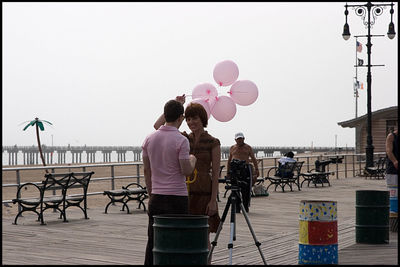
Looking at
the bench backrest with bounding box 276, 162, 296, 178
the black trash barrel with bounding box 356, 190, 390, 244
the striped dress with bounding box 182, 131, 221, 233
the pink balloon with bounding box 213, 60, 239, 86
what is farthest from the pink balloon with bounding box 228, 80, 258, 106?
the bench backrest with bounding box 276, 162, 296, 178

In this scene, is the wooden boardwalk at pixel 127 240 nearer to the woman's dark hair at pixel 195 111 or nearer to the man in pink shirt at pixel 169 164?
the man in pink shirt at pixel 169 164

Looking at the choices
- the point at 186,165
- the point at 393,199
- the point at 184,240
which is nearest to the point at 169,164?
the point at 186,165

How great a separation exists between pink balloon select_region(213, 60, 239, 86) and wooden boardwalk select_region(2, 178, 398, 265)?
7.71ft

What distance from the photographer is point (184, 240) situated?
18.3 ft

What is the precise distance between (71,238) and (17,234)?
0.98m

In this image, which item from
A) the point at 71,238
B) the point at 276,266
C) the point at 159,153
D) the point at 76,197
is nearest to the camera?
the point at 159,153

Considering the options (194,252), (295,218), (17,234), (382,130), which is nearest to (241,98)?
(295,218)

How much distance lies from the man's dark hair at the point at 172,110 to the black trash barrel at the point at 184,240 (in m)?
1.03

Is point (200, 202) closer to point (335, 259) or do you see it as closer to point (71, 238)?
point (335, 259)

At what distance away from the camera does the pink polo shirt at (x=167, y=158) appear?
6199mm

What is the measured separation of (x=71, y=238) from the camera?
9.95 metres

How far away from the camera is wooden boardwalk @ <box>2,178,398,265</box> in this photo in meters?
8.14

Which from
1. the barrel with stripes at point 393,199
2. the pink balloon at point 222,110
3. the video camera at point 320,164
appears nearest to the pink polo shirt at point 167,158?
the pink balloon at point 222,110

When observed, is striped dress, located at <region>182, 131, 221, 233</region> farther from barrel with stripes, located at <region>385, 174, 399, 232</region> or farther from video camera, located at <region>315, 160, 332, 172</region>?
video camera, located at <region>315, 160, 332, 172</region>
